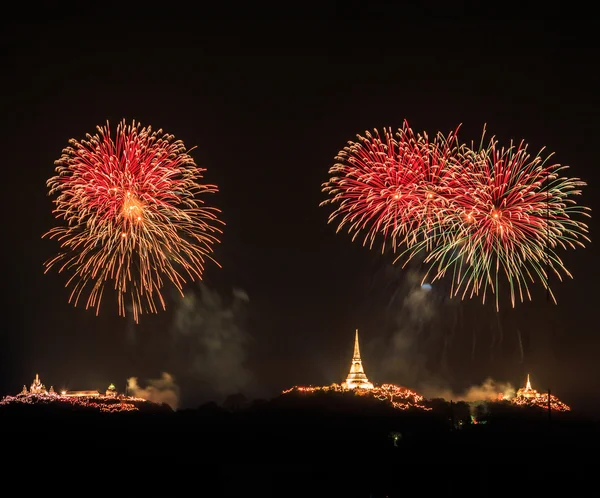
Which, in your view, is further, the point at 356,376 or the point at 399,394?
the point at 356,376

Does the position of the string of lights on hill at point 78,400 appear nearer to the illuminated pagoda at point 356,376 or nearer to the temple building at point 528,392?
the illuminated pagoda at point 356,376

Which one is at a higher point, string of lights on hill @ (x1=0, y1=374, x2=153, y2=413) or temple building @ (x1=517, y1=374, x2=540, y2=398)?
temple building @ (x1=517, y1=374, x2=540, y2=398)

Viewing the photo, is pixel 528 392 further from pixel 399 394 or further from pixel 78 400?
pixel 78 400

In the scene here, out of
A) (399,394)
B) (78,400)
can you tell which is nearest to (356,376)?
(399,394)

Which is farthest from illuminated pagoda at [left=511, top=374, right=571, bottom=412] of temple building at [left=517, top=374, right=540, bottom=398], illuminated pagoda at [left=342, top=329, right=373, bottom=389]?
illuminated pagoda at [left=342, top=329, right=373, bottom=389]

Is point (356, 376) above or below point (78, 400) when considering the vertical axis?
above

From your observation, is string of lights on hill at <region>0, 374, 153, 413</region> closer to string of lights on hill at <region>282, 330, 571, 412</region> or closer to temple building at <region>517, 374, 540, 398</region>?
string of lights on hill at <region>282, 330, 571, 412</region>

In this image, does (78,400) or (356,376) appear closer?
(78,400)

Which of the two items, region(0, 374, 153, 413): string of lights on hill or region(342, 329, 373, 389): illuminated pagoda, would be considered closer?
region(0, 374, 153, 413): string of lights on hill

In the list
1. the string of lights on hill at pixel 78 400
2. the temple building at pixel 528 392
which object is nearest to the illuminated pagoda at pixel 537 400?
the temple building at pixel 528 392
